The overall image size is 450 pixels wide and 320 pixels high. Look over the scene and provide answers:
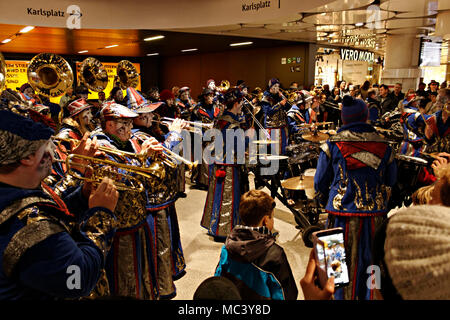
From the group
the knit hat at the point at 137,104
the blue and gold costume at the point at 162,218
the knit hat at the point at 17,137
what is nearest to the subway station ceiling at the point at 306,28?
the knit hat at the point at 137,104

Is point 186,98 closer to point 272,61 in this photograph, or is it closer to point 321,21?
point 321,21

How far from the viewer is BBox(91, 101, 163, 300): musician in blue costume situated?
8.29 ft

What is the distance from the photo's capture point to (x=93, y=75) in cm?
542

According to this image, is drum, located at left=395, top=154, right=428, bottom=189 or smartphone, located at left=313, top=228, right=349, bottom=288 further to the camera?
drum, located at left=395, top=154, right=428, bottom=189

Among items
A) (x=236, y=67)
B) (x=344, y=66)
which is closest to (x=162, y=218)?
(x=236, y=67)

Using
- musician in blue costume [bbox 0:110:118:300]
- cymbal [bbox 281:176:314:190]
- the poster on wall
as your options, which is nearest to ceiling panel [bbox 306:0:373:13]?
cymbal [bbox 281:176:314:190]

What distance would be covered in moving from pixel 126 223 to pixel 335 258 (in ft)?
5.99

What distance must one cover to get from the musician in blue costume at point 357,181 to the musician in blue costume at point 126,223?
151cm

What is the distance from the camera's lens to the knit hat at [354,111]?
107 inches

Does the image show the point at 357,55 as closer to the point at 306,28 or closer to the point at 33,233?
the point at 306,28

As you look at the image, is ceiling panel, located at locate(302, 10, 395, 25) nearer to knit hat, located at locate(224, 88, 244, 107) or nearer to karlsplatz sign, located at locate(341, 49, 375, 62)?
knit hat, located at locate(224, 88, 244, 107)

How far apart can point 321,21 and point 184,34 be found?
3953 millimetres

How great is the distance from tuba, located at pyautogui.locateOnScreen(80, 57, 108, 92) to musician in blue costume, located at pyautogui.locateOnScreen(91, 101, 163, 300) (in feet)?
9.58

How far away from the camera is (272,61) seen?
46.3 feet
